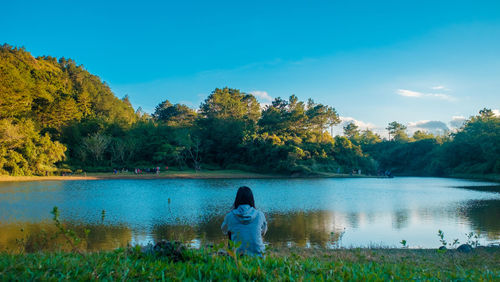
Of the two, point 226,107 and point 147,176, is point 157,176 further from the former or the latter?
point 226,107

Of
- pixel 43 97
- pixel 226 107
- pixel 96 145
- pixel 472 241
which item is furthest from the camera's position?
pixel 226 107

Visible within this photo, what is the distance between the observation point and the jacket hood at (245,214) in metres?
4.23

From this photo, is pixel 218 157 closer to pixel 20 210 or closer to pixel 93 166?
pixel 93 166

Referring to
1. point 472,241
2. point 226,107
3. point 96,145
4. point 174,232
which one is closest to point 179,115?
point 226,107

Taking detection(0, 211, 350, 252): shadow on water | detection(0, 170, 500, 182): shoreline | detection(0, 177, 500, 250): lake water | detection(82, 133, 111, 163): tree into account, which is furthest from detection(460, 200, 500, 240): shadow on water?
detection(82, 133, 111, 163): tree

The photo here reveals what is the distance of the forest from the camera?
3872 centimetres

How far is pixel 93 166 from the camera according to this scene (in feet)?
145

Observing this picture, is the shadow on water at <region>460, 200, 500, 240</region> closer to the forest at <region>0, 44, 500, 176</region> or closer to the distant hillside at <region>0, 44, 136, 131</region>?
the forest at <region>0, 44, 500, 176</region>

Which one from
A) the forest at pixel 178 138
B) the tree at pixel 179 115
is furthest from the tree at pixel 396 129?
the tree at pixel 179 115

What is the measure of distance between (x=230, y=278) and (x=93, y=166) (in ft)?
154

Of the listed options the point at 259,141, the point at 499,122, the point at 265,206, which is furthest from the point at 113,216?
the point at 499,122

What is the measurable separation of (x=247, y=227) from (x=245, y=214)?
0.61 ft

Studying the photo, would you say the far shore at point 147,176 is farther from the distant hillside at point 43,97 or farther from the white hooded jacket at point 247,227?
the white hooded jacket at point 247,227

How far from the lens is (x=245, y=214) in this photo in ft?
13.9
